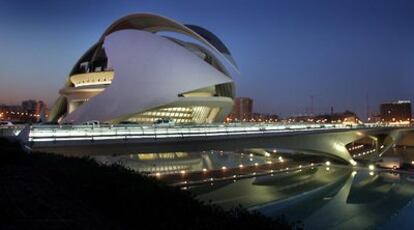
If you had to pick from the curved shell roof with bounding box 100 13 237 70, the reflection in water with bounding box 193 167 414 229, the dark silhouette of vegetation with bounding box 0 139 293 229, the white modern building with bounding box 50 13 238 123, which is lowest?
the reflection in water with bounding box 193 167 414 229

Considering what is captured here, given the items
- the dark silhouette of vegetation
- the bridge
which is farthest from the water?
the dark silhouette of vegetation

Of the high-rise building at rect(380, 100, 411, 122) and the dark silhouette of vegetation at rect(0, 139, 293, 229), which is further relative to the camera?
the high-rise building at rect(380, 100, 411, 122)

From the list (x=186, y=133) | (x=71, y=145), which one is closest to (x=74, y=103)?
(x=186, y=133)

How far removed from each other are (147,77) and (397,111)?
447ft

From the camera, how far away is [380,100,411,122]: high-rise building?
476 ft

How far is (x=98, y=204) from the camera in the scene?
9.84 meters

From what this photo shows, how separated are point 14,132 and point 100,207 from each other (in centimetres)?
1323

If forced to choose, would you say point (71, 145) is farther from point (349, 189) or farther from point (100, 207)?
point (349, 189)

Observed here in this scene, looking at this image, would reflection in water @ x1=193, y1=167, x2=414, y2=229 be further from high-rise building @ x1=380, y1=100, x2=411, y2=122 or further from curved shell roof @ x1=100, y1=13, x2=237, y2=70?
high-rise building @ x1=380, y1=100, x2=411, y2=122

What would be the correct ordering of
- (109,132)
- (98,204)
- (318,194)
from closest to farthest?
(98,204)
(109,132)
(318,194)

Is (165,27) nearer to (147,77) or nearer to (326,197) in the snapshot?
(147,77)

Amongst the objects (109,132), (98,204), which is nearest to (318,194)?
(109,132)

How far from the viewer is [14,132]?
2047 cm

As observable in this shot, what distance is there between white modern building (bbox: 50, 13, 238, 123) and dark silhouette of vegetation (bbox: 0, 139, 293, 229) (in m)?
23.3
